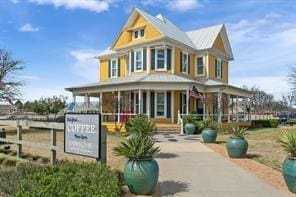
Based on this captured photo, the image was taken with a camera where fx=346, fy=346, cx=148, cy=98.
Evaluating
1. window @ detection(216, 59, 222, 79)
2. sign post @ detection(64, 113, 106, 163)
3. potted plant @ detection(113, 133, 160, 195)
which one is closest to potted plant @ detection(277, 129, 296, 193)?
potted plant @ detection(113, 133, 160, 195)

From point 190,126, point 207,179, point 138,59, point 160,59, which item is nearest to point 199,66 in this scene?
point 160,59

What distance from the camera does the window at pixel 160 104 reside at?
28656 mm

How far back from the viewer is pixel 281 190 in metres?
8.29

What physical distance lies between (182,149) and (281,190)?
7.55 metres

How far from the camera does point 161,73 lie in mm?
29438

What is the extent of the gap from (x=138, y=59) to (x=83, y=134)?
73.7 ft

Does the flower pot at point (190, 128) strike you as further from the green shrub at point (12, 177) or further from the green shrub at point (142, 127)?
the green shrub at point (12, 177)

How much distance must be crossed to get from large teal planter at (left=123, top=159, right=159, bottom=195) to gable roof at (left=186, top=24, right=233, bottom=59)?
26.1m

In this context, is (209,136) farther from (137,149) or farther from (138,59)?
(138,59)

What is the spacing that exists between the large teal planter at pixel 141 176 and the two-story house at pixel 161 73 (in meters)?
18.6

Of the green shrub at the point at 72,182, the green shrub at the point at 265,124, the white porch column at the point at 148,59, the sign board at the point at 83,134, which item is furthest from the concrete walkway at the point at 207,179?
the green shrub at the point at 265,124

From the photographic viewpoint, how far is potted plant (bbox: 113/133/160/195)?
7.53 meters

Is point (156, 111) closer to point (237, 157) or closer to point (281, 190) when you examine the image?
point (237, 157)


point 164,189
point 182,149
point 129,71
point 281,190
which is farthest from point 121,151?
point 129,71
